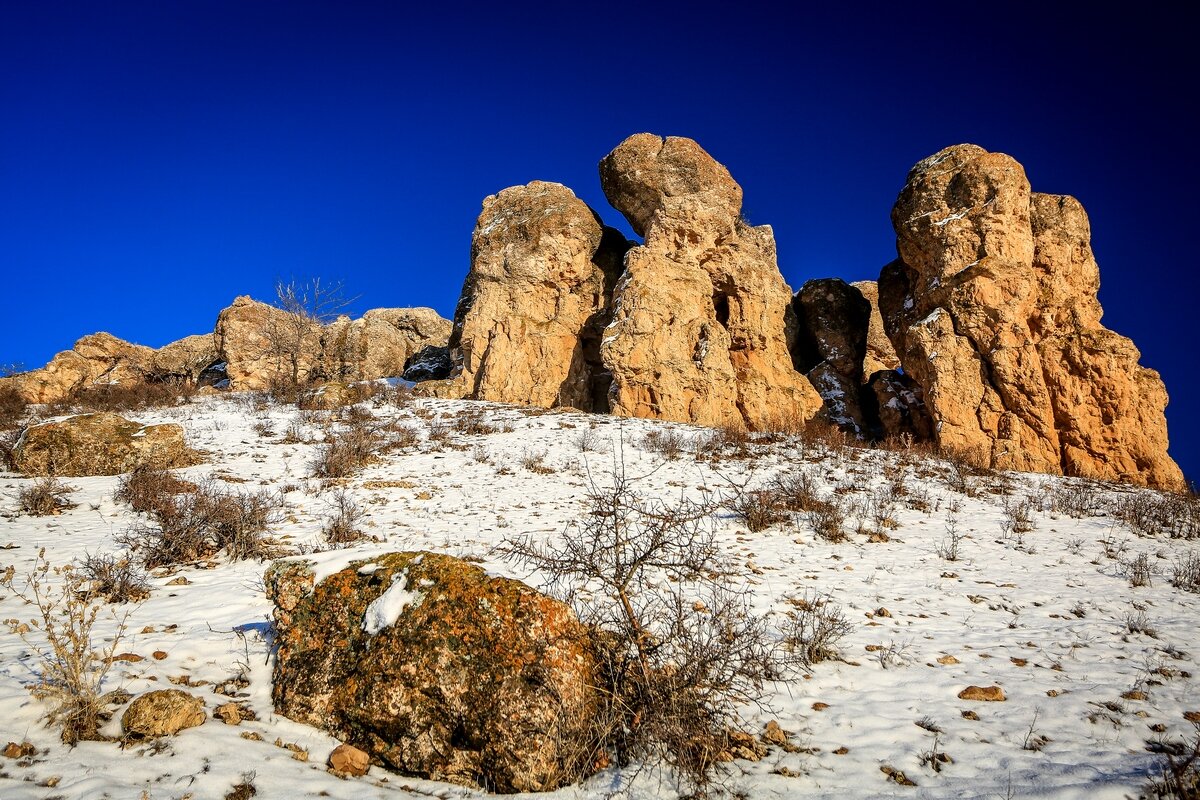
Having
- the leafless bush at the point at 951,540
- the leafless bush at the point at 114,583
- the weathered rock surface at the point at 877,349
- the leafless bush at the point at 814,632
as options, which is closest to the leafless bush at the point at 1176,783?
the leafless bush at the point at 814,632

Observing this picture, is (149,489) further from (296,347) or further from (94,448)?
(296,347)

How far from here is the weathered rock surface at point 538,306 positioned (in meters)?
21.4

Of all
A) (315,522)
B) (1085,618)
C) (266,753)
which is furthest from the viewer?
(315,522)

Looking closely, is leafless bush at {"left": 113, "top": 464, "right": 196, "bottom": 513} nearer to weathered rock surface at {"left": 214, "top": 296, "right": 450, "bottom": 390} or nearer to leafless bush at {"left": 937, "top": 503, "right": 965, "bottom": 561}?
leafless bush at {"left": 937, "top": 503, "right": 965, "bottom": 561}

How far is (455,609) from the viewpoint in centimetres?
340

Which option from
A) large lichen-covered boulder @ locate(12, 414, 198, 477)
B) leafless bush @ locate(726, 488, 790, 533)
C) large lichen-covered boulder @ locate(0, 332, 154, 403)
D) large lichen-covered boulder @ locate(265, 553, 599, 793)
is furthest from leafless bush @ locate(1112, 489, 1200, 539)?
large lichen-covered boulder @ locate(0, 332, 154, 403)

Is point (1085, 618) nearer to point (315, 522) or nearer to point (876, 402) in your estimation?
point (315, 522)

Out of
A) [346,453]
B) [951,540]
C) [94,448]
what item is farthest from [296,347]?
[951,540]

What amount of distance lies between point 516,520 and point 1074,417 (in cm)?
1764

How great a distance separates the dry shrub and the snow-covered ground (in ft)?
1.31

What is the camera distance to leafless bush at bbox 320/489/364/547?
702 centimetres

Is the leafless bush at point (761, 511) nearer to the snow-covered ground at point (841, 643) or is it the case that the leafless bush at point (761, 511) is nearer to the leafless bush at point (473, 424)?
the snow-covered ground at point (841, 643)

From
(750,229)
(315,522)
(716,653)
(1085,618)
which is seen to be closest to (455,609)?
(716,653)

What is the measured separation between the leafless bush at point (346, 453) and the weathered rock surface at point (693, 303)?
876 cm
